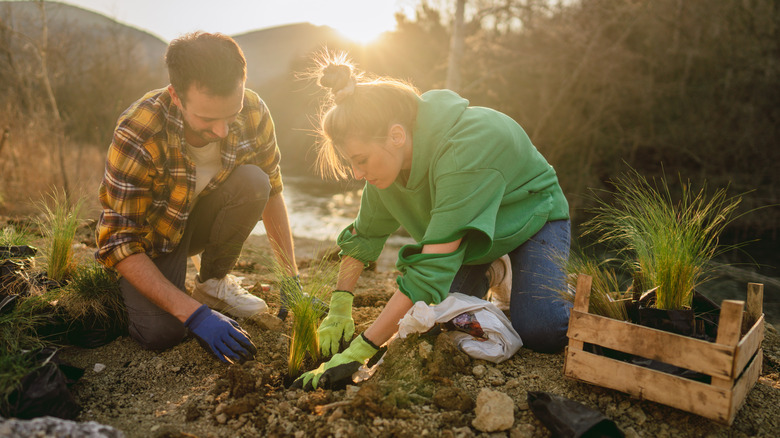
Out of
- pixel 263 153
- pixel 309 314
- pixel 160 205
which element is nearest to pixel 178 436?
pixel 309 314

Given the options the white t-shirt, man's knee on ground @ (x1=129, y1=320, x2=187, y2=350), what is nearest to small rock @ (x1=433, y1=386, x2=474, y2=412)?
man's knee on ground @ (x1=129, y1=320, x2=187, y2=350)

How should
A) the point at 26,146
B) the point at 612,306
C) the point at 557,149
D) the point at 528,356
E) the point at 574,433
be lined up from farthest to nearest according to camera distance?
the point at 557,149
the point at 26,146
the point at 528,356
the point at 612,306
the point at 574,433

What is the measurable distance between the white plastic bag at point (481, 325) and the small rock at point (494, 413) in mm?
380

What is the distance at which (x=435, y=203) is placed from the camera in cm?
197

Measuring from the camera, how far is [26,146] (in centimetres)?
674

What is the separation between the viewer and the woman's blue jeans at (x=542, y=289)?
7.43 ft

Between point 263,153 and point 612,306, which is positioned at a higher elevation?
point 263,153

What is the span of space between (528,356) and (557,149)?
593cm

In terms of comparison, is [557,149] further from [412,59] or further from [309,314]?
[309,314]

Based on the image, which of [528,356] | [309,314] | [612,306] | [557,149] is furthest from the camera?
[557,149]

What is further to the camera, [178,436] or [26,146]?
[26,146]

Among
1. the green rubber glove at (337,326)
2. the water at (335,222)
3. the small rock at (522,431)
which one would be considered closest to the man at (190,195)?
the green rubber glove at (337,326)

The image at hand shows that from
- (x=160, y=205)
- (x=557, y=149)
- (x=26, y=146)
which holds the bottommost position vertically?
(x=557, y=149)

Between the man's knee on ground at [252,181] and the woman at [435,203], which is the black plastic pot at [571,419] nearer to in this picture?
the woman at [435,203]
